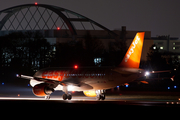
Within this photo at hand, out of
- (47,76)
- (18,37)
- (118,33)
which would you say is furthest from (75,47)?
(47,76)

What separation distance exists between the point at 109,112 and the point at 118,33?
107 m

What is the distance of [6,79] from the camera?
262ft

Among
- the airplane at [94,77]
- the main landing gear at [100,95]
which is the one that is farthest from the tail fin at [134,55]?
the main landing gear at [100,95]

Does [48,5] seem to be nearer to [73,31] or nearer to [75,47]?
[73,31]

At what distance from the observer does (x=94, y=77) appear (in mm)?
34812

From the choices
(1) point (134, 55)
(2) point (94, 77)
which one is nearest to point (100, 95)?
(2) point (94, 77)

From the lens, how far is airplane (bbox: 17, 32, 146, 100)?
33.1 metres

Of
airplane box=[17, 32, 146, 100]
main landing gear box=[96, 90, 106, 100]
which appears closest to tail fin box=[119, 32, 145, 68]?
airplane box=[17, 32, 146, 100]

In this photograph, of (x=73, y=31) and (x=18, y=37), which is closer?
(x=18, y=37)

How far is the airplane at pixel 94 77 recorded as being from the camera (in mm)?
33094

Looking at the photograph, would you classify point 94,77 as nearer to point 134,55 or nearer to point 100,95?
point 100,95

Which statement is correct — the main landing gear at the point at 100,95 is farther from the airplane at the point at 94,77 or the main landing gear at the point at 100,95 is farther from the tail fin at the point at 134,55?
the tail fin at the point at 134,55

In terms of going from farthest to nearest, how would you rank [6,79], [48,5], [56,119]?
[48,5] → [6,79] → [56,119]

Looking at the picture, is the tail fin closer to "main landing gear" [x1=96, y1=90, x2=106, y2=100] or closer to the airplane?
the airplane
